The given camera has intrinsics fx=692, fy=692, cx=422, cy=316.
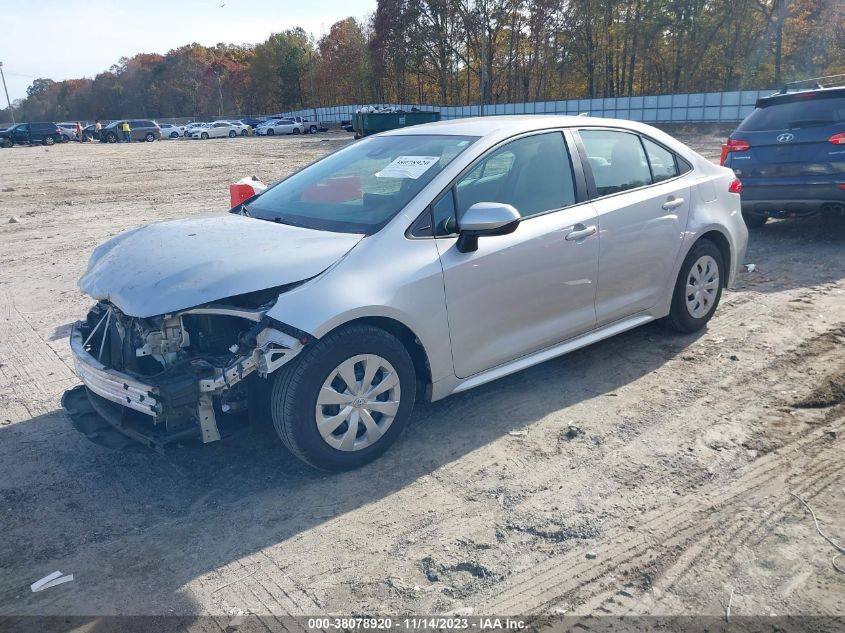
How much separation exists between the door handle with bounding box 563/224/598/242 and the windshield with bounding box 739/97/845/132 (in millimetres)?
5287

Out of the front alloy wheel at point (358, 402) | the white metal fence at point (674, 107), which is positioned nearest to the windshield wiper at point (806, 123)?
the front alloy wheel at point (358, 402)

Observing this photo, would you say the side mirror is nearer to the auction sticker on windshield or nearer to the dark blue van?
the auction sticker on windshield

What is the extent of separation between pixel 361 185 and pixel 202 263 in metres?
1.29

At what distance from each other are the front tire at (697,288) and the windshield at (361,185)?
220cm

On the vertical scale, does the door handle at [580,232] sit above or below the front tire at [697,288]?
above

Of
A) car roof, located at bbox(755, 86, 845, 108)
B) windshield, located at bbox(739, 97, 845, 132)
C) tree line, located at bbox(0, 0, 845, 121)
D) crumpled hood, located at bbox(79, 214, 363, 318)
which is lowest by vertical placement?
crumpled hood, located at bbox(79, 214, 363, 318)

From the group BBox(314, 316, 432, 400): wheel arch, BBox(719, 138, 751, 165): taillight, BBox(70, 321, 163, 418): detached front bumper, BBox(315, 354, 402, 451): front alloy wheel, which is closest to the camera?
BBox(70, 321, 163, 418): detached front bumper

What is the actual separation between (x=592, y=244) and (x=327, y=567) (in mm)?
2701

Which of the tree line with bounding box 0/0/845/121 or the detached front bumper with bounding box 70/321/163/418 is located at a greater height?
the tree line with bounding box 0/0/845/121

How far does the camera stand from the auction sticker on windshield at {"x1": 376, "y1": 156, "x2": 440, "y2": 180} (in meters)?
4.18

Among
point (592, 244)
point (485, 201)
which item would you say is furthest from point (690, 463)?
point (485, 201)

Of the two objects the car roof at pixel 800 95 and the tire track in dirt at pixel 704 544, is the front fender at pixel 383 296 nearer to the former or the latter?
the tire track in dirt at pixel 704 544

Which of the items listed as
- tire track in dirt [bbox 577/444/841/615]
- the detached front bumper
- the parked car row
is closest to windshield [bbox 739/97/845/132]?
tire track in dirt [bbox 577/444/841/615]

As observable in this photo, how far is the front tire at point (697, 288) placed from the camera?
17.7ft
